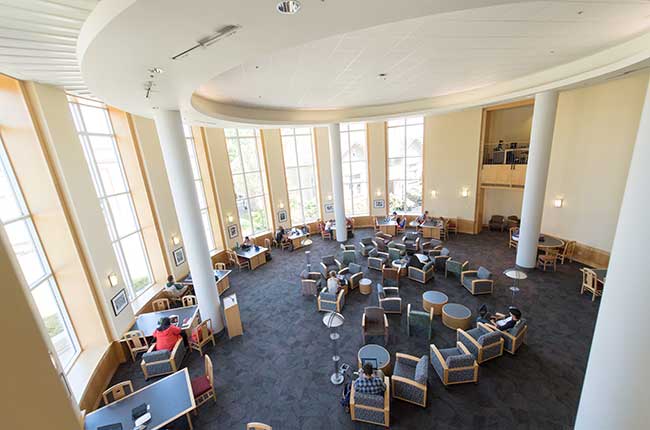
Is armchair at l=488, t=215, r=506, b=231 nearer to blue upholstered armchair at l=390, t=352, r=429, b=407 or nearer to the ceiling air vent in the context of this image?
blue upholstered armchair at l=390, t=352, r=429, b=407

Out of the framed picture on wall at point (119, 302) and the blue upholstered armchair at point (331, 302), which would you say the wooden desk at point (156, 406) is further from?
the blue upholstered armchair at point (331, 302)

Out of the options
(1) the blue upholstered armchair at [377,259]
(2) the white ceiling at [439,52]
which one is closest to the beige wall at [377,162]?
(1) the blue upholstered armchair at [377,259]

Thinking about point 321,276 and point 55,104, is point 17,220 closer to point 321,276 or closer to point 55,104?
point 55,104

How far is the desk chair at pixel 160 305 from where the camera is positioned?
823cm

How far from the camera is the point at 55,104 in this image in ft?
18.2

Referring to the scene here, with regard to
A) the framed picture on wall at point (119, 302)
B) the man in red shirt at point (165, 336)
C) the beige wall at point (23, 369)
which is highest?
the beige wall at point (23, 369)

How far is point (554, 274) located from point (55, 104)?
47.6ft

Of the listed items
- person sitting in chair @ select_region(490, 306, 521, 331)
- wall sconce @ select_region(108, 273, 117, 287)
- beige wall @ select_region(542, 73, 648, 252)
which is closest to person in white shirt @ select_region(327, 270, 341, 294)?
person sitting in chair @ select_region(490, 306, 521, 331)

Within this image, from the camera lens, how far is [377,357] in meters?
5.78

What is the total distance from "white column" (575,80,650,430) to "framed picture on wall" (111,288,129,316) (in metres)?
8.93

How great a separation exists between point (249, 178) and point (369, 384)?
11001 mm

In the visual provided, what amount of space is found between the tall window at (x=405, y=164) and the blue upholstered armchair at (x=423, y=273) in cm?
674

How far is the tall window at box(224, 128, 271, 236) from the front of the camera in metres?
12.9

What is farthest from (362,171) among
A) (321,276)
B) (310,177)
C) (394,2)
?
(394,2)
